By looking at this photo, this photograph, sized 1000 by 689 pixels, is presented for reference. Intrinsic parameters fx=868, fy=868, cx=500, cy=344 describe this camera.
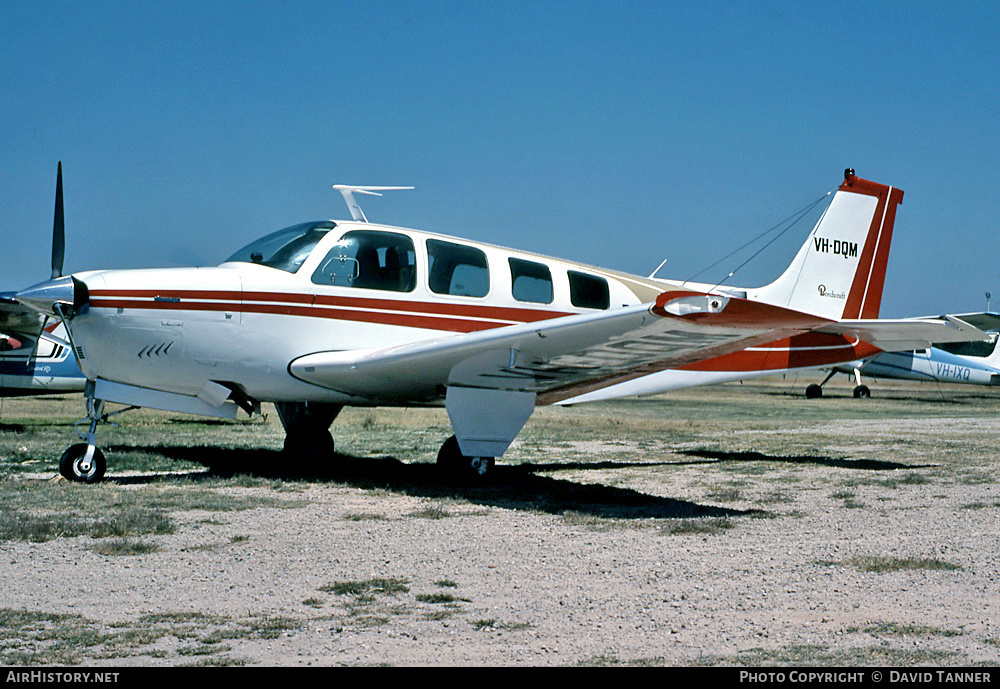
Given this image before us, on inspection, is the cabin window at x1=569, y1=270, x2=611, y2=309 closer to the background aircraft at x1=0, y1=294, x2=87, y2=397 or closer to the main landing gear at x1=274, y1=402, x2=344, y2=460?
the main landing gear at x1=274, y1=402, x2=344, y2=460

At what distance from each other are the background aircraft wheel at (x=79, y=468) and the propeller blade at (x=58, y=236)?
186 cm

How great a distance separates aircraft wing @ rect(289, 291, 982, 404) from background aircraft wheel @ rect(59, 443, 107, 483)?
6.60 ft

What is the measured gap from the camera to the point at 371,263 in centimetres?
872

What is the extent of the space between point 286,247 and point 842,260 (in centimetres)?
760

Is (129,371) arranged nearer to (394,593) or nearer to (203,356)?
(203,356)

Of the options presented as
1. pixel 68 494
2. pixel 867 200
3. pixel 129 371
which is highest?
pixel 867 200

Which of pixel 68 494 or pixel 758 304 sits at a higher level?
pixel 758 304

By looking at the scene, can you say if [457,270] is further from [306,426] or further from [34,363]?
[34,363]

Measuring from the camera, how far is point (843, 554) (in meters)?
5.30


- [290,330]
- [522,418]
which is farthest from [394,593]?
[290,330]

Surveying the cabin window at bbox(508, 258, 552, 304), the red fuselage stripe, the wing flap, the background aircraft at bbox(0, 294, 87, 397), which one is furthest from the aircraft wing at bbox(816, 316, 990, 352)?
the background aircraft at bbox(0, 294, 87, 397)

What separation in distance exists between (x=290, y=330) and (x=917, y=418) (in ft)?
61.1

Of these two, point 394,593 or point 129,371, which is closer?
point 394,593

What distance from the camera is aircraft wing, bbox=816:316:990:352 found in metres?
6.36
